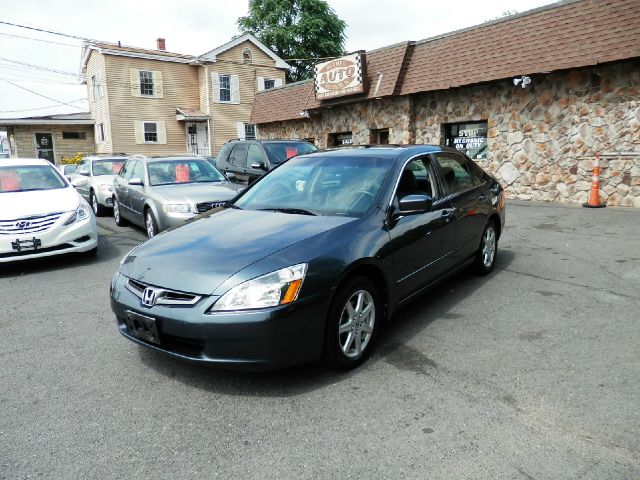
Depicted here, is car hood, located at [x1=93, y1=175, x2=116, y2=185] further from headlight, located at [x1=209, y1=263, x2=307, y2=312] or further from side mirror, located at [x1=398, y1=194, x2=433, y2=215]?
headlight, located at [x1=209, y1=263, x2=307, y2=312]

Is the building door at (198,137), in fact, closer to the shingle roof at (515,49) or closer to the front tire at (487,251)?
the shingle roof at (515,49)

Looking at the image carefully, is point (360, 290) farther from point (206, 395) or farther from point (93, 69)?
point (93, 69)

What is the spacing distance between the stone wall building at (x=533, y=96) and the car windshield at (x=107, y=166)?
7.95 m

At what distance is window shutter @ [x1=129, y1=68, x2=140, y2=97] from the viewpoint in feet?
90.0

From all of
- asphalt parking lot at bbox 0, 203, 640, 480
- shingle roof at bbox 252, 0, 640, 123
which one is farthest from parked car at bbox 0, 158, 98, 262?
shingle roof at bbox 252, 0, 640, 123

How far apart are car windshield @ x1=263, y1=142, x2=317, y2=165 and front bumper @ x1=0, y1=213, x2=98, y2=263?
190 inches

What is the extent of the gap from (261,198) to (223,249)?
52.1 inches

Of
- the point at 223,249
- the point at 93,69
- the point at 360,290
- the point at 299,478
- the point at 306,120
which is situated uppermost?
the point at 93,69

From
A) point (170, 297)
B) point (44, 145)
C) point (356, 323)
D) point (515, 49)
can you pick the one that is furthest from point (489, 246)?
point (44, 145)

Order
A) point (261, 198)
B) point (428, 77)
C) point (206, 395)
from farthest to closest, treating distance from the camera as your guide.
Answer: point (428, 77) → point (261, 198) → point (206, 395)

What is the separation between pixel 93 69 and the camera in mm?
29219

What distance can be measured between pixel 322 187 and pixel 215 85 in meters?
27.0

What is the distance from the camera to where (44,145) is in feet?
98.7

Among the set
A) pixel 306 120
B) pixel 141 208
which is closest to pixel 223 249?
pixel 141 208
